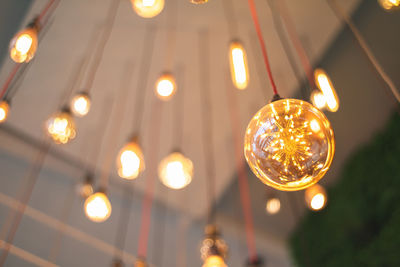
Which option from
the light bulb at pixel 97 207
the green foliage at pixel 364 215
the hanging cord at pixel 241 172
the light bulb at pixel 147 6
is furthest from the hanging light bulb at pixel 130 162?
the green foliage at pixel 364 215

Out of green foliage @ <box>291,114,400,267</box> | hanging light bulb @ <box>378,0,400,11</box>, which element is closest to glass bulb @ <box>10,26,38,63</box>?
hanging light bulb @ <box>378,0,400,11</box>

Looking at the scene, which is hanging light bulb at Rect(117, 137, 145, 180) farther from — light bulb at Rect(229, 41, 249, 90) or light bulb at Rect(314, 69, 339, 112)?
light bulb at Rect(314, 69, 339, 112)

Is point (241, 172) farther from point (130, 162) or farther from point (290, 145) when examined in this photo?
point (290, 145)

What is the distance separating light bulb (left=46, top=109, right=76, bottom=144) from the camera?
2557 mm

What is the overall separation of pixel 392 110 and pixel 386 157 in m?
0.57

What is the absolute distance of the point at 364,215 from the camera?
4551 mm

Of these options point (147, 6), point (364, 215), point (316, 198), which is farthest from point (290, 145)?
point (364, 215)

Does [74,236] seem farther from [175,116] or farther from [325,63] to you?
[325,63]

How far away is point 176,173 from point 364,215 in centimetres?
316

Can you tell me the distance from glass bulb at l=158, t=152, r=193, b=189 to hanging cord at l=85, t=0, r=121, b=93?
1761 mm

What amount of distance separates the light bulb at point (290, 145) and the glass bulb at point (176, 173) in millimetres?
1126

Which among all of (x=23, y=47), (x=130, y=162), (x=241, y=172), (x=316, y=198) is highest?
(x=23, y=47)

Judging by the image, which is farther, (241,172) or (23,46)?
(241,172)

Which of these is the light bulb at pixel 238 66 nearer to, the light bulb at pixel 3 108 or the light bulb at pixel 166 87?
the light bulb at pixel 166 87
